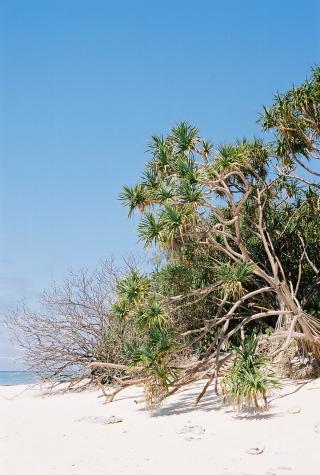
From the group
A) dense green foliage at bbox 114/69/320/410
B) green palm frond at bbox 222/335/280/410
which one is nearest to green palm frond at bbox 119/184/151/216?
dense green foliage at bbox 114/69/320/410

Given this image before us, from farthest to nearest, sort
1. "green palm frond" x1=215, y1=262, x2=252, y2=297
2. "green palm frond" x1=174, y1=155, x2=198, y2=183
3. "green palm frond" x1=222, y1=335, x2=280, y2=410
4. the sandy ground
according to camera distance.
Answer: "green palm frond" x1=174, y1=155, x2=198, y2=183
"green palm frond" x1=215, y1=262, x2=252, y2=297
"green palm frond" x1=222, y1=335, x2=280, y2=410
the sandy ground

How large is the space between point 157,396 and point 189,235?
289cm

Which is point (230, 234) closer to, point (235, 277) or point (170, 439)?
point (235, 277)

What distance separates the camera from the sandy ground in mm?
5867

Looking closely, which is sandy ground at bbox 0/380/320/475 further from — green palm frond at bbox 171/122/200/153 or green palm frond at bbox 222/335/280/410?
green palm frond at bbox 171/122/200/153

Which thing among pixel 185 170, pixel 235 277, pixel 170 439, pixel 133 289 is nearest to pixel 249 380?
pixel 170 439

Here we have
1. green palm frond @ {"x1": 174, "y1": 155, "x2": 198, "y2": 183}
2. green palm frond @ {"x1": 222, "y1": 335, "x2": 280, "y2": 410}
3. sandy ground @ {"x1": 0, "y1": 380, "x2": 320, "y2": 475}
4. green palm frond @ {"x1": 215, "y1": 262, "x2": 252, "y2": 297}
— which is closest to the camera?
sandy ground @ {"x1": 0, "y1": 380, "x2": 320, "y2": 475}

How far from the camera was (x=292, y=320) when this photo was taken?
389 inches

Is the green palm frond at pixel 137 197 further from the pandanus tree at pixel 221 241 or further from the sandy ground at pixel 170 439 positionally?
the sandy ground at pixel 170 439

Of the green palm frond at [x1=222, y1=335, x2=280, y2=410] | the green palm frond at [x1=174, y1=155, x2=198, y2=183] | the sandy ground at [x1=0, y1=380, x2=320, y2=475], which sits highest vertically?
the green palm frond at [x1=174, y1=155, x2=198, y2=183]

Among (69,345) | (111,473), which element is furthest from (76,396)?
(111,473)

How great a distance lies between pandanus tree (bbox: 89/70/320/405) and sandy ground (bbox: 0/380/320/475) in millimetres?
758

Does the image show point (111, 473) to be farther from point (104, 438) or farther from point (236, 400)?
point (236, 400)

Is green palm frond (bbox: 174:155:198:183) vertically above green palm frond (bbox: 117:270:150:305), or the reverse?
green palm frond (bbox: 174:155:198:183)
